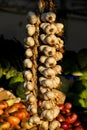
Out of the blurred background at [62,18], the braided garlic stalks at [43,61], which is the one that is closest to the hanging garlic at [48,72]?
the braided garlic stalks at [43,61]

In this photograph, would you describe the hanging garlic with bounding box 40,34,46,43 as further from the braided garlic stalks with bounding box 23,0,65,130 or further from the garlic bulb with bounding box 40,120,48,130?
the garlic bulb with bounding box 40,120,48,130

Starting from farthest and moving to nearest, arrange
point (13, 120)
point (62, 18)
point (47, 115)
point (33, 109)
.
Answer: point (62, 18) → point (13, 120) → point (33, 109) → point (47, 115)

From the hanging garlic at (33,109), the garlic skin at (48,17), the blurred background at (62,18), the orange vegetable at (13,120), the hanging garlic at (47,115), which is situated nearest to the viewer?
the garlic skin at (48,17)

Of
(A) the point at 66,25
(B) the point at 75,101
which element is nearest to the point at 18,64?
(A) the point at 66,25

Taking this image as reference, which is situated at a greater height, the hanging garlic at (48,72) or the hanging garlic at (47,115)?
the hanging garlic at (48,72)

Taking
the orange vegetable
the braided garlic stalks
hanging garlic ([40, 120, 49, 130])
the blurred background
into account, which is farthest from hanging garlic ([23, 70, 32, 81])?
the blurred background

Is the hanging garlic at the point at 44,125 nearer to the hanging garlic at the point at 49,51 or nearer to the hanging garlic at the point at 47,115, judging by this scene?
the hanging garlic at the point at 47,115

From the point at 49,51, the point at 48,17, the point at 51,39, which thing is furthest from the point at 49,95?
the point at 48,17

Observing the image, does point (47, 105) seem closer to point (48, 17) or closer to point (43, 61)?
point (43, 61)
